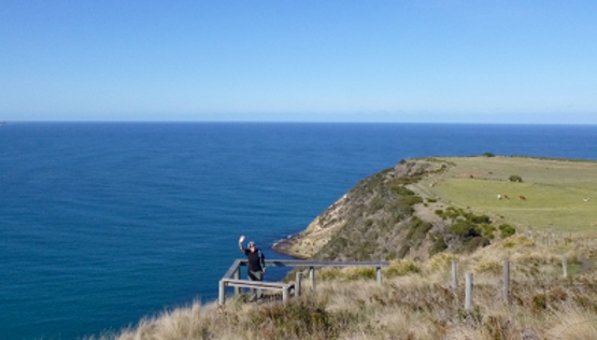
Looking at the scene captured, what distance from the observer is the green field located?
31.5m

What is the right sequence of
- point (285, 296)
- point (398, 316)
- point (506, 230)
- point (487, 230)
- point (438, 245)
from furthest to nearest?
point (438, 245) < point (487, 230) < point (506, 230) < point (285, 296) < point (398, 316)

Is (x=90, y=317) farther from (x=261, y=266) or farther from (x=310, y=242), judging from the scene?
(x=310, y=242)

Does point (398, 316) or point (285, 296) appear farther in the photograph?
point (285, 296)

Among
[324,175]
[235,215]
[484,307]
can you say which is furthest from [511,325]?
[324,175]

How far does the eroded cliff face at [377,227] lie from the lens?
110 feet

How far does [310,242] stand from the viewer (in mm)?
51250

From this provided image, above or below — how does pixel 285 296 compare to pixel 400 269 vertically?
above

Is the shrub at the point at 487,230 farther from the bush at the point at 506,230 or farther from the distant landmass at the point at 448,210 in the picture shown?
the bush at the point at 506,230

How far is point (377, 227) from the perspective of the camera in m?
41.2

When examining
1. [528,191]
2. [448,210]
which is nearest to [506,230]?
[448,210]

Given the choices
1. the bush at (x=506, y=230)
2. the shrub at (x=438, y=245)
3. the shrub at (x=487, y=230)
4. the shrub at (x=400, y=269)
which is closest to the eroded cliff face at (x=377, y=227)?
the shrub at (x=438, y=245)

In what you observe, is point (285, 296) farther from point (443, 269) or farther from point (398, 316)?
point (443, 269)

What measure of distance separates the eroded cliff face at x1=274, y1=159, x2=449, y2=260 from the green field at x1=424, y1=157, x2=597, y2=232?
8.22ft

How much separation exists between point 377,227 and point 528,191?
1165 cm
